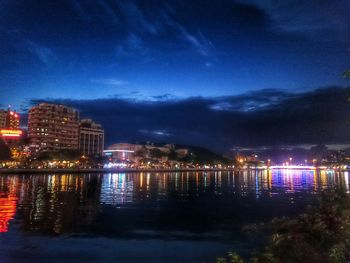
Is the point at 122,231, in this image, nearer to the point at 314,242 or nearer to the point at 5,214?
the point at 5,214

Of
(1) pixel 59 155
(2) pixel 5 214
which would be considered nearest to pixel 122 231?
(2) pixel 5 214

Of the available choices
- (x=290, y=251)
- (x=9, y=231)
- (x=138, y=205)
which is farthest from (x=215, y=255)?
(x=138, y=205)

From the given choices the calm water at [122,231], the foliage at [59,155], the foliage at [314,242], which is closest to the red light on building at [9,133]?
the foliage at [59,155]

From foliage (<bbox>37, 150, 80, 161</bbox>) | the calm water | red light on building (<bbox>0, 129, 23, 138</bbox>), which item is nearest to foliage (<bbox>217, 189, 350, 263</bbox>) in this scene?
the calm water

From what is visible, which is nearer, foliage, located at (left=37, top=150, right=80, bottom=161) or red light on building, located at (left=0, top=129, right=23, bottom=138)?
foliage, located at (left=37, top=150, right=80, bottom=161)

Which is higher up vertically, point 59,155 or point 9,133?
point 9,133

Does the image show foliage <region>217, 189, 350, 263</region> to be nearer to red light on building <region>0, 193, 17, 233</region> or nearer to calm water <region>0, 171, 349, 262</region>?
calm water <region>0, 171, 349, 262</region>

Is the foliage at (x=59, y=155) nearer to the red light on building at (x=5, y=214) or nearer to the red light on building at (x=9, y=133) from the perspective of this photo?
the red light on building at (x=9, y=133)

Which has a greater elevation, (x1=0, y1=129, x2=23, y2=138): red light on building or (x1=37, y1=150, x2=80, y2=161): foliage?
(x1=0, y1=129, x2=23, y2=138): red light on building

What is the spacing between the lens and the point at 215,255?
61.9ft

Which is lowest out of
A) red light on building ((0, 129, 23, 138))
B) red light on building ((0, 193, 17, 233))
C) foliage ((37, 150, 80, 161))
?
red light on building ((0, 193, 17, 233))

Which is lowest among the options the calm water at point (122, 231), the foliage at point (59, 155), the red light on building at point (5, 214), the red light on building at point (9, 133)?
the calm water at point (122, 231)

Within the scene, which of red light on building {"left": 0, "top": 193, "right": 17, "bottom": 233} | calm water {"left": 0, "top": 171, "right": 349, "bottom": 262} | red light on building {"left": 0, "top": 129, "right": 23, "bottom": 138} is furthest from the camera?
red light on building {"left": 0, "top": 129, "right": 23, "bottom": 138}

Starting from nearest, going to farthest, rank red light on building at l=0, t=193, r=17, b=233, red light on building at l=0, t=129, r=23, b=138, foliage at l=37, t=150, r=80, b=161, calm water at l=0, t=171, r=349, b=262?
calm water at l=0, t=171, r=349, b=262
red light on building at l=0, t=193, r=17, b=233
foliage at l=37, t=150, r=80, b=161
red light on building at l=0, t=129, r=23, b=138
